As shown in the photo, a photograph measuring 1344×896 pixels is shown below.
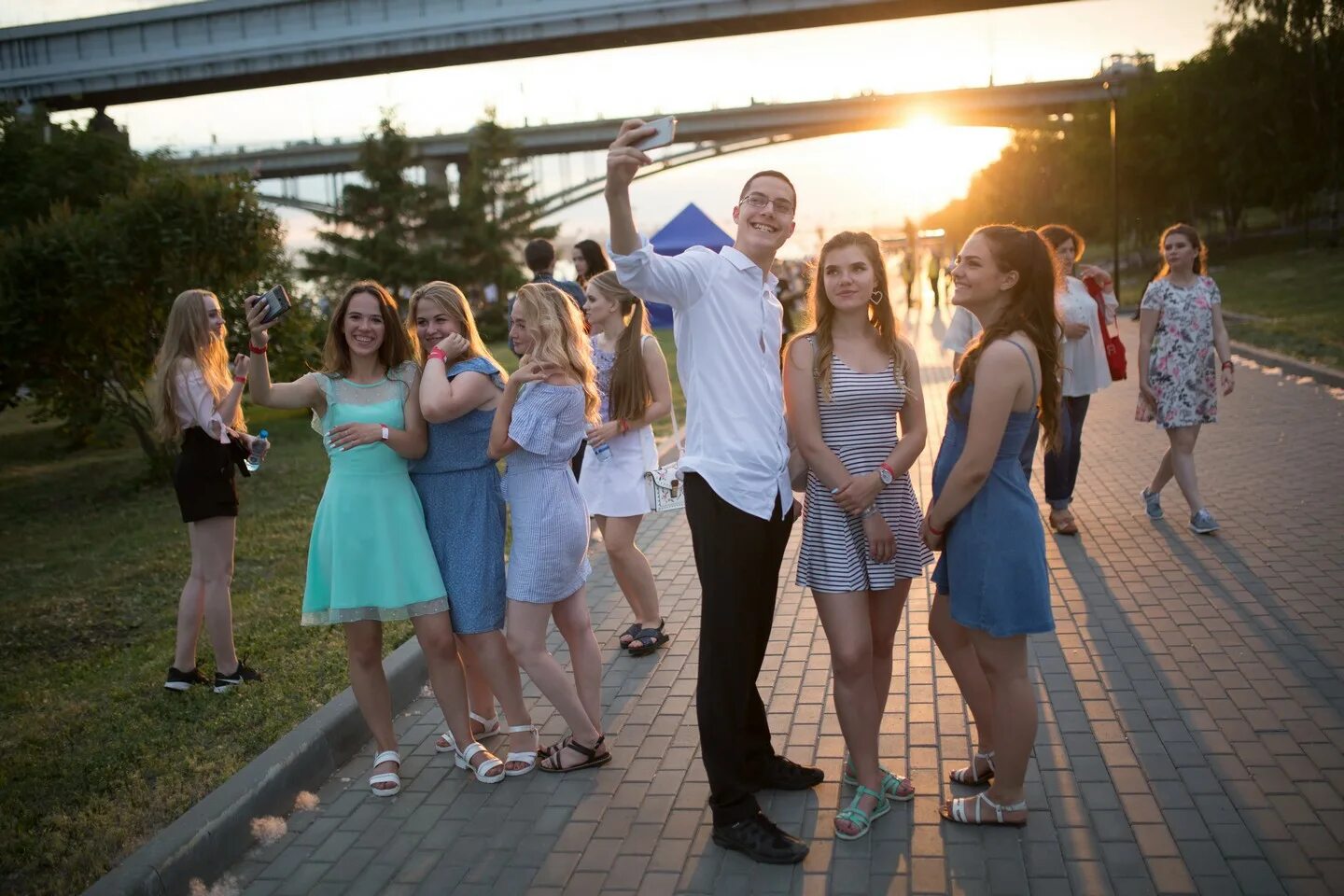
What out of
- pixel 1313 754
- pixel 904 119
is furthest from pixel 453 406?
pixel 904 119

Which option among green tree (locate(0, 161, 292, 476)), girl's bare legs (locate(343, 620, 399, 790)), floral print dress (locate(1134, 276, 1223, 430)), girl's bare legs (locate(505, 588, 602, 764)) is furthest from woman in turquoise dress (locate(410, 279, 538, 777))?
green tree (locate(0, 161, 292, 476))

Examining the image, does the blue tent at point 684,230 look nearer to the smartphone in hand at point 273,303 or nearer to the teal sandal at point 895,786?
the smartphone in hand at point 273,303

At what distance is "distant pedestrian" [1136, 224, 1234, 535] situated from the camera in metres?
7.48

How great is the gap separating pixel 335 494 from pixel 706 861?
6.39 feet

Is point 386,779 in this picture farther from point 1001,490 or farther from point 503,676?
point 1001,490

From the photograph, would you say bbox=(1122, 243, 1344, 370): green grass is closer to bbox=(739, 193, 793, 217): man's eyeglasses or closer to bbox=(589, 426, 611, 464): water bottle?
bbox=(589, 426, 611, 464): water bottle

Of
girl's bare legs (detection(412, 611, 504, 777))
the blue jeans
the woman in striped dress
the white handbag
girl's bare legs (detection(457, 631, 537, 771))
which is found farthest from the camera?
the blue jeans

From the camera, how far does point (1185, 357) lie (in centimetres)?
758

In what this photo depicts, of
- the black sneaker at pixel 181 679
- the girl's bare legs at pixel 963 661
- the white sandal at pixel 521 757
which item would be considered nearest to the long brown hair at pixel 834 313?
the girl's bare legs at pixel 963 661

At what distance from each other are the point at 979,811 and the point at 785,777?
732 millimetres

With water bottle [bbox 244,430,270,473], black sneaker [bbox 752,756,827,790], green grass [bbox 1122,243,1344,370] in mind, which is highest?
water bottle [bbox 244,430,270,473]

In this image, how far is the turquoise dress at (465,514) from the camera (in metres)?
4.46

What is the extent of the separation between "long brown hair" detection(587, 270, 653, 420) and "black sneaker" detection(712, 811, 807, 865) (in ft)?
8.09

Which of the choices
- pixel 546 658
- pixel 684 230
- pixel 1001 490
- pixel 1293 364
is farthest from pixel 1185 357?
pixel 684 230
